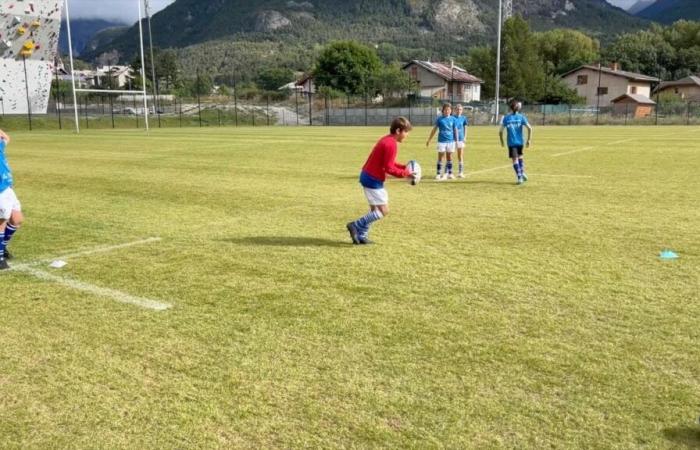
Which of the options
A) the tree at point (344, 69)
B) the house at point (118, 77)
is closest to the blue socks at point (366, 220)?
the tree at point (344, 69)

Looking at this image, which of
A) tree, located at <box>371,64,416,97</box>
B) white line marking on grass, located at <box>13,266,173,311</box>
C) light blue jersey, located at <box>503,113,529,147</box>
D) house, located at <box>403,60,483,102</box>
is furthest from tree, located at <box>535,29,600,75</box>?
white line marking on grass, located at <box>13,266,173,311</box>

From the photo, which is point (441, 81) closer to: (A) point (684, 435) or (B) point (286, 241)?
(B) point (286, 241)

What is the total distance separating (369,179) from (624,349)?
13.5 ft

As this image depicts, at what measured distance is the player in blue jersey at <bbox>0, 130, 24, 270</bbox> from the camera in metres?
6.83

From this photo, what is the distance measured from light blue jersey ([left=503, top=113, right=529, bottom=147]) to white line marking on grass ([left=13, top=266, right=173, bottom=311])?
1033cm

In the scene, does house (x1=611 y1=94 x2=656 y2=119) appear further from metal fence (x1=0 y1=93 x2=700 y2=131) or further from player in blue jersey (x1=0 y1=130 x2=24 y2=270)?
player in blue jersey (x1=0 y1=130 x2=24 y2=270)

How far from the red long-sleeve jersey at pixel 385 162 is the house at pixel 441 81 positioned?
9174 cm

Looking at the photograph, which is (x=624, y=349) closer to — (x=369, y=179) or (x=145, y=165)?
(x=369, y=179)

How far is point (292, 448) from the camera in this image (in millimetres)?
3396

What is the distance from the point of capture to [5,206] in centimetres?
687

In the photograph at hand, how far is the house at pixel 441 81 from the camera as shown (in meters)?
98.4

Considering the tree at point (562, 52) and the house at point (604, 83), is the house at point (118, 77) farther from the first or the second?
the tree at point (562, 52)

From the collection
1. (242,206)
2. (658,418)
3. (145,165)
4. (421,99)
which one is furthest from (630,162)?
(421,99)

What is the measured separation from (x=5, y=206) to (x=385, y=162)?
14.9ft
